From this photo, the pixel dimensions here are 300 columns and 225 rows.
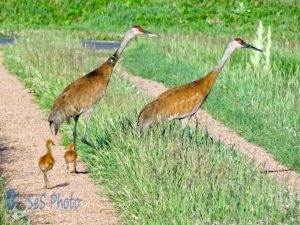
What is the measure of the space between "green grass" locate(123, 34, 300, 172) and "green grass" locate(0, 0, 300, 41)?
11105 mm

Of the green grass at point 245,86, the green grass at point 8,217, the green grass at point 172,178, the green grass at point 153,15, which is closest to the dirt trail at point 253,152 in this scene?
the green grass at point 245,86

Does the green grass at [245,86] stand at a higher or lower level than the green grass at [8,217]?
lower

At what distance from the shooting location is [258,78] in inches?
586

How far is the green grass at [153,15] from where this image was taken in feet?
109

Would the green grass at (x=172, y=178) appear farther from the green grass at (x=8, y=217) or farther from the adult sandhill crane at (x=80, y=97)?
the green grass at (x=8, y=217)

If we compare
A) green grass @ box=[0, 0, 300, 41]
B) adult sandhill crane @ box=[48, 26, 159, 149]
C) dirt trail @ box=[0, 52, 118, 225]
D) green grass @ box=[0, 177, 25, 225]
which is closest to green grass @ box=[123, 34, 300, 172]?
adult sandhill crane @ box=[48, 26, 159, 149]

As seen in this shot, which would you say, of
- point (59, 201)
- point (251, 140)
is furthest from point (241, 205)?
point (251, 140)

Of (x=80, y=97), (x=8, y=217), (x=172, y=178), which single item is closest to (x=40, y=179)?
(x=80, y=97)

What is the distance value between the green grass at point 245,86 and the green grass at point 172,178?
52.7 inches

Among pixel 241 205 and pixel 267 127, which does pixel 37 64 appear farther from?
pixel 241 205

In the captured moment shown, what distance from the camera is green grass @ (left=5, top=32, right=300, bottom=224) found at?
6.39m

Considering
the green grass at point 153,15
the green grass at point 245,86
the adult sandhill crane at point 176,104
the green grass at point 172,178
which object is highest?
the adult sandhill crane at point 176,104

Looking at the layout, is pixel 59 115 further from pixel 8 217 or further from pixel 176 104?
pixel 8 217

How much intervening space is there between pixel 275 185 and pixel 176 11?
28.5 metres
